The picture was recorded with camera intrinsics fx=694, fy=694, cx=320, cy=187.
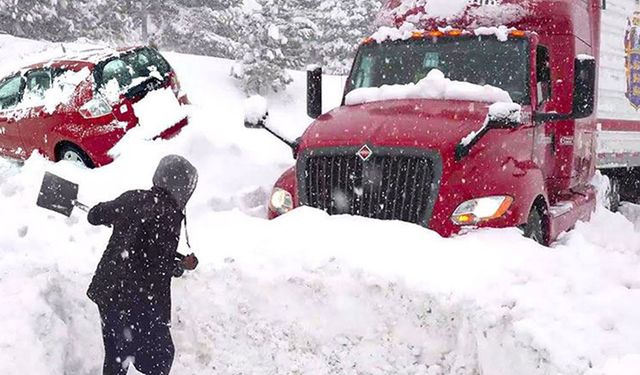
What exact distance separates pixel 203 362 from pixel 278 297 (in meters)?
0.78

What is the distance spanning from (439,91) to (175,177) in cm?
308

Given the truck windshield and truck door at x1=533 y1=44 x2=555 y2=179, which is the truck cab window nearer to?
truck door at x1=533 y1=44 x2=555 y2=179

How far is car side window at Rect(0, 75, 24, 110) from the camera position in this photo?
35.0ft

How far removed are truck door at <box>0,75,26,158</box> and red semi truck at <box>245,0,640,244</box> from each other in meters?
5.32

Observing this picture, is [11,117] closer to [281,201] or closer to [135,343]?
[281,201]

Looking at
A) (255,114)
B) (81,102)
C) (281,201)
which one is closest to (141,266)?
(281,201)

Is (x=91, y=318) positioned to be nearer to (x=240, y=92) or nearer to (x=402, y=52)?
(x=402, y=52)

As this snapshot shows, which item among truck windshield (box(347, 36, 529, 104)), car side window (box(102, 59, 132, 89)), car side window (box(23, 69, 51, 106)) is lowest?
car side window (box(23, 69, 51, 106))

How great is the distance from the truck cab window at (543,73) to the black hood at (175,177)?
12.9 feet

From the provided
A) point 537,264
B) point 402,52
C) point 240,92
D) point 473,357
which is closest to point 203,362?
point 473,357

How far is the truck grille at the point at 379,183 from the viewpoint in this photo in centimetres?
552

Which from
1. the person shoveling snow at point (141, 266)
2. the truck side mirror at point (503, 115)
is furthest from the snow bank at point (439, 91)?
the person shoveling snow at point (141, 266)

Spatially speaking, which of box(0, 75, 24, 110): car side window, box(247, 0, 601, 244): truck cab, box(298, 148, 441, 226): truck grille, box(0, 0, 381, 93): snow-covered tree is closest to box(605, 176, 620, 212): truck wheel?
box(247, 0, 601, 244): truck cab

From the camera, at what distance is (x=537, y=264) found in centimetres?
499
